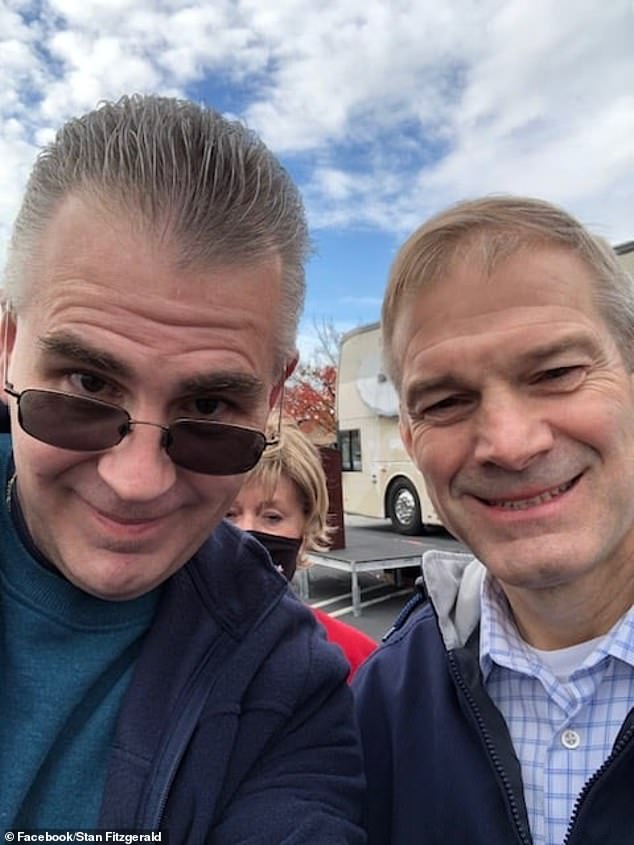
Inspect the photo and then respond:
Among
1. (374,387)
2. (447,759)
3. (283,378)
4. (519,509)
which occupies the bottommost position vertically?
(447,759)

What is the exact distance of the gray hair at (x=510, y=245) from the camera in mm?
1432

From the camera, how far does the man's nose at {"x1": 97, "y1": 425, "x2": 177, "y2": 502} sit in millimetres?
1034

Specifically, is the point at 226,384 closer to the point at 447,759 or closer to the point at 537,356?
the point at 537,356

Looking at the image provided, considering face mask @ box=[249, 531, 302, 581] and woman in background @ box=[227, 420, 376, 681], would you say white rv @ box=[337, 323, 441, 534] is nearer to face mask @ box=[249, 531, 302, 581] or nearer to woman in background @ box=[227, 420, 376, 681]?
woman in background @ box=[227, 420, 376, 681]

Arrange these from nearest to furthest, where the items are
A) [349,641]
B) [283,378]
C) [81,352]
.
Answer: [81,352] < [283,378] < [349,641]

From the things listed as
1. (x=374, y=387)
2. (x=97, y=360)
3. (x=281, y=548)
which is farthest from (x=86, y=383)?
(x=374, y=387)

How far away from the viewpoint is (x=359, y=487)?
13.6 meters

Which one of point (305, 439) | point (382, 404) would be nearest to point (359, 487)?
point (382, 404)

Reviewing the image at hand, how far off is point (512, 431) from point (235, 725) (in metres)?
0.76

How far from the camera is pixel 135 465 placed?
1042 millimetres

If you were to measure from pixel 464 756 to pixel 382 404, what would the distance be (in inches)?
419

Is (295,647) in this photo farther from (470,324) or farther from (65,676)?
(470,324)

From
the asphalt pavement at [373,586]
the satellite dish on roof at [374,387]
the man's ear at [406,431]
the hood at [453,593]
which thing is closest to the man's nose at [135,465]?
the man's ear at [406,431]

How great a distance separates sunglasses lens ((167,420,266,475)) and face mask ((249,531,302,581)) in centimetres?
160
